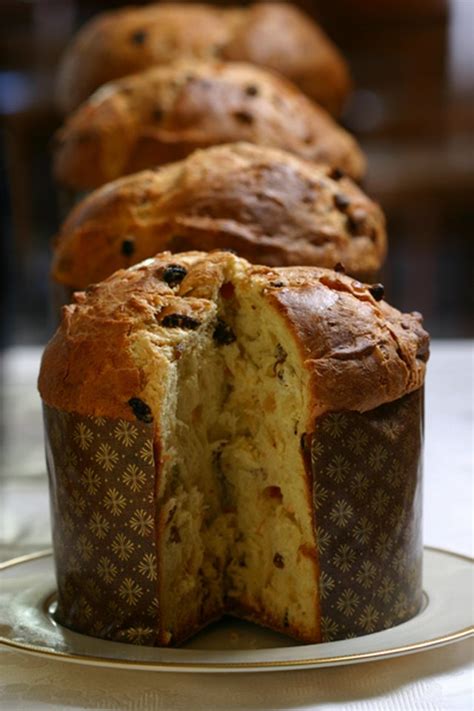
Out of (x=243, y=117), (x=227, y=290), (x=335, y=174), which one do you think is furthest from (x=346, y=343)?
(x=243, y=117)

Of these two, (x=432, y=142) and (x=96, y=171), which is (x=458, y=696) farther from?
(x=432, y=142)

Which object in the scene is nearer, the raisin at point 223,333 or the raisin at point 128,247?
the raisin at point 223,333

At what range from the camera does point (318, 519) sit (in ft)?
4.78

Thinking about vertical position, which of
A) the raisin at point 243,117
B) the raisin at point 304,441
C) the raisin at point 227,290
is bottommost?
the raisin at point 304,441

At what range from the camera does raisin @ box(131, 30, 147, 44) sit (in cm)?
336

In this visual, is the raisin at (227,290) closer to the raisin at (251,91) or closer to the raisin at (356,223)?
the raisin at (356,223)

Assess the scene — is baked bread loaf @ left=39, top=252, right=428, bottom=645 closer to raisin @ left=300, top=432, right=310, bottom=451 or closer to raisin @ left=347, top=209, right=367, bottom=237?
raisin @ left=300, top=432, right=310, bottom=451

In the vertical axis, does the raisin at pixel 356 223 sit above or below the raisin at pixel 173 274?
below

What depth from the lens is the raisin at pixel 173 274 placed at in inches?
61.4

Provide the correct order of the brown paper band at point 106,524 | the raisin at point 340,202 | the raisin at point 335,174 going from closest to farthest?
the brown paper band at point 106,524 → the raisin at point 340,202 → the raisin at point 335,174

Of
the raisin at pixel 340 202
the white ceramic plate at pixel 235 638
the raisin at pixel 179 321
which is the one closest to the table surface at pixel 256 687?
the white ceramic plate at pixel 235 638

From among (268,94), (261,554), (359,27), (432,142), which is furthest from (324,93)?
(261,554)

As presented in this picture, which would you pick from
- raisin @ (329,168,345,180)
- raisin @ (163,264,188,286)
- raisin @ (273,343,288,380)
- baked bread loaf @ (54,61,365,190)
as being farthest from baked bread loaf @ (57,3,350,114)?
raisin @ (273,343,288,380)

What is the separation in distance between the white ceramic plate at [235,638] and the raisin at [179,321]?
0.39 m
